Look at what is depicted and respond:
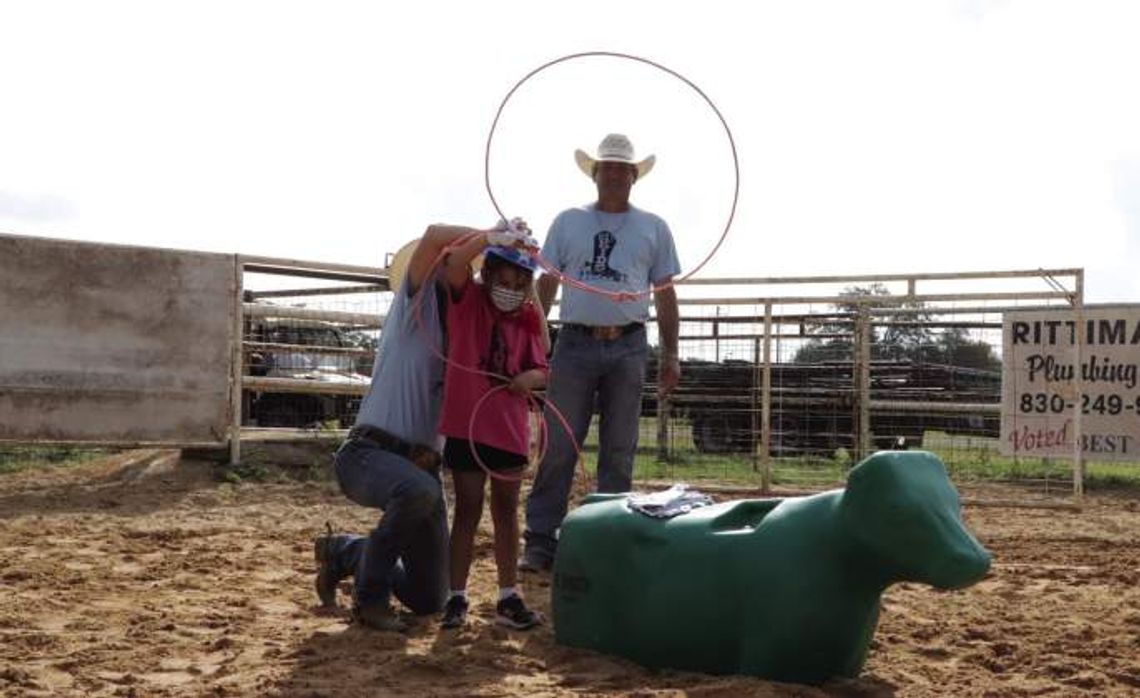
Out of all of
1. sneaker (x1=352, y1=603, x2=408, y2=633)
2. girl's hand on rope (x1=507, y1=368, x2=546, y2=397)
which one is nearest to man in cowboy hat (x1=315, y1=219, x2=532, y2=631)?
sneaker (x1=352, y1=603, x2=408, y2=633)

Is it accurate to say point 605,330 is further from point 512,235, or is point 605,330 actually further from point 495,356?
point 512,235

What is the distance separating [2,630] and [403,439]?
4.50 feet

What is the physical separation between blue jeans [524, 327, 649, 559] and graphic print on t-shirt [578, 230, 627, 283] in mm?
263

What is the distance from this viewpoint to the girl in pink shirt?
4.06 meters

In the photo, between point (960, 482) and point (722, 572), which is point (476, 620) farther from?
point (960, 482)

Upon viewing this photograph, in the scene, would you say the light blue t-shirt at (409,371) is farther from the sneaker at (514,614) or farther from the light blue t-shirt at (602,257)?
the light blue t-shirt at (602,257)

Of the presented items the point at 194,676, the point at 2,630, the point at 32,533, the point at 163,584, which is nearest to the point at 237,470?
the point at 32,533

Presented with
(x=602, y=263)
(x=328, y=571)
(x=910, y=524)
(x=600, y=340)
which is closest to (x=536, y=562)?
(x=600, y=340)

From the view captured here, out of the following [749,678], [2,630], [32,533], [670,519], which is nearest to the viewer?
[749,678]

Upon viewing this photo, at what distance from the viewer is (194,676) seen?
133 inches

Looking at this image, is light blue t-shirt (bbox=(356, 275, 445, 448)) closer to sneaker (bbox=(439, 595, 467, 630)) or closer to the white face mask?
the white face mask

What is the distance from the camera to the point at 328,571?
4.41 meters

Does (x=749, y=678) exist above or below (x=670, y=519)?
below

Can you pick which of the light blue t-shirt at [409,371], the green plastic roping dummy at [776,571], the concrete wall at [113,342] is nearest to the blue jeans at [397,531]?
the light blue t-shirt at [409,371]
